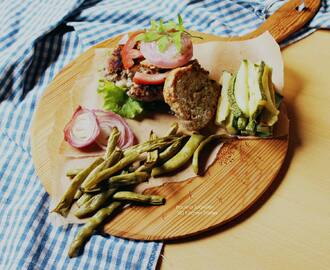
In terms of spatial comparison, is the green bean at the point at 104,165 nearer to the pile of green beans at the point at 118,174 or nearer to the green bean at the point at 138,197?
the pile of green beans at the point at 118,174

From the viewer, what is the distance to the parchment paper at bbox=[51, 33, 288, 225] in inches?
138

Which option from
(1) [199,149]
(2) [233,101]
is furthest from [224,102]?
(1) [199,149]

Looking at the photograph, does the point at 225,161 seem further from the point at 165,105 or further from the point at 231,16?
the point at 231,16

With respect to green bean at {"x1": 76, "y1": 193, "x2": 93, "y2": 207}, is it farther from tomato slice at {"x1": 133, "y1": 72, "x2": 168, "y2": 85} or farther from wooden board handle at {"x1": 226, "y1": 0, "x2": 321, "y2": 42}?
wooden board handle at {"x1": 226, "y1": 0, "x2": 321, "y2": 42}

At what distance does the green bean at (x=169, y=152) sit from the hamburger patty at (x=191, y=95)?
0.17 metres

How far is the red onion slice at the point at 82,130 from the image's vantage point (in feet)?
11.5

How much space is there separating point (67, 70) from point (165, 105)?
3.24 feet

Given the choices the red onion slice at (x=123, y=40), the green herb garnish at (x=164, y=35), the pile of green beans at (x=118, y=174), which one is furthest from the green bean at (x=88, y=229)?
the red onion slice at (x=123, y=40)

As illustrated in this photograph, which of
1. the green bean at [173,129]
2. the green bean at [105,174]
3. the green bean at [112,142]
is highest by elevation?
the green bean at [112,142]

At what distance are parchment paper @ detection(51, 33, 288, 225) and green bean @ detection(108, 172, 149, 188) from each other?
0.36 m

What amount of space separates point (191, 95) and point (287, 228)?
1.12 meters

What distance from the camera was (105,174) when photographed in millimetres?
3238

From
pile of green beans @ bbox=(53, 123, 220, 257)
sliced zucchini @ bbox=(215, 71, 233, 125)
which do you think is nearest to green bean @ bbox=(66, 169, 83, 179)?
pile of green beans @ bbox=(53, 123, 220, 257)

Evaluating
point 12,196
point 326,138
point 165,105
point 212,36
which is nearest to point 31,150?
point 12,196
